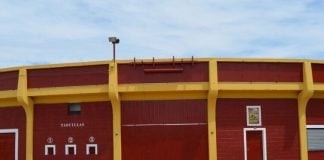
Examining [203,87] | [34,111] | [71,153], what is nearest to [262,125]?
[203,87]

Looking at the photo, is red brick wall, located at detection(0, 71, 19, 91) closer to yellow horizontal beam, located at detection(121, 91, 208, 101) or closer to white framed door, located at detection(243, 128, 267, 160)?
yellow horizontal beam, located at detection(121, 91, 208, 101)

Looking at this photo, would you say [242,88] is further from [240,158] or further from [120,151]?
[120,151]

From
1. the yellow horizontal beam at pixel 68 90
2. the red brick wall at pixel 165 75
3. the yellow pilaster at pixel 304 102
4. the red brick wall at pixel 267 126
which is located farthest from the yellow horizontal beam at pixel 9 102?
the yellow pilaster at pixel 304 102

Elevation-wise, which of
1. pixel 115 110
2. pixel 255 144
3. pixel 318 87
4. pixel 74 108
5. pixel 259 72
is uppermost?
pixel 259 72

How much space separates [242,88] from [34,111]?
27.9 feet

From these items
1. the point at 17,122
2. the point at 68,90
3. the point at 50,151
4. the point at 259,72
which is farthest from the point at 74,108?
the point at 259,72

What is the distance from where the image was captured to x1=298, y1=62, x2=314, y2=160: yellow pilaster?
20.9m

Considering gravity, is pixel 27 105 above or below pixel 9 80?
below

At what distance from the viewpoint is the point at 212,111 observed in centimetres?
2064

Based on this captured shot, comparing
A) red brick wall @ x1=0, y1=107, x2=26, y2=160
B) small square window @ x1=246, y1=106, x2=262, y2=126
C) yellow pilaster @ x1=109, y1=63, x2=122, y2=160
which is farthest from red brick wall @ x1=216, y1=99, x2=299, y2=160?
red brick wall @ x1=0, y1=107, x2=26, y2=160

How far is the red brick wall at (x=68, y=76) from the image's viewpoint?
2105cm

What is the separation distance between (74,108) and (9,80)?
322cm

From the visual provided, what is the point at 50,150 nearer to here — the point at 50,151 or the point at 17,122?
the point at 50,151

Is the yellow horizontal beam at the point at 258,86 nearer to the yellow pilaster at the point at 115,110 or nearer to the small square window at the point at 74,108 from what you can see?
the yellow pilaster at the point at 115,110
